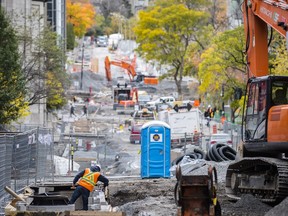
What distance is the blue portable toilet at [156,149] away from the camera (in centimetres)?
3309

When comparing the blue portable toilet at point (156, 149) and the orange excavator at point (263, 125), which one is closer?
the orange excavator at point (263, 125)

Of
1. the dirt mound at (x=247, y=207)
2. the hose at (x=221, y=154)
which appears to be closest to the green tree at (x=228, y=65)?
the hose at (x=221, y=154)

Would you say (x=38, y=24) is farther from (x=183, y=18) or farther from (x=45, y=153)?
(x=183, y=18)

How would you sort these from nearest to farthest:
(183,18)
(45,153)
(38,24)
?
(45,153) → (38,24) → (183,18)

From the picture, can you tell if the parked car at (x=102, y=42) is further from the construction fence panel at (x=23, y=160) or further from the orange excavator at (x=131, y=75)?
the construction fence panel at (x=23, y=160)

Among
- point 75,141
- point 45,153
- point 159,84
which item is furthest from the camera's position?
point 159,84

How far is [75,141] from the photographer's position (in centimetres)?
4559

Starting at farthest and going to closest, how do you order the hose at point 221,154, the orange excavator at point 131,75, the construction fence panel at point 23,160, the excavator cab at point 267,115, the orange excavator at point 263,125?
the orange excavator at point 131,75
the hose at point 221,154
the construction fence panel at point 23,160
the excavator cab at point 267,115
the orange excavator at point 263,125

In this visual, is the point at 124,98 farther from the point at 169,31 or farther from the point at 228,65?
the point at 228,65

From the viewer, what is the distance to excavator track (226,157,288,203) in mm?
19359

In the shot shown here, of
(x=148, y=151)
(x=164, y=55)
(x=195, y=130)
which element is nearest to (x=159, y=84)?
(x=164, y=55)

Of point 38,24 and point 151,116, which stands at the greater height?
point 38,24

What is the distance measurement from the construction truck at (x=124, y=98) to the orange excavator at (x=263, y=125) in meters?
73.1

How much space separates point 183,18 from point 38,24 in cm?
4598
